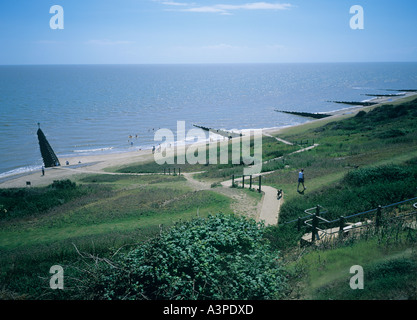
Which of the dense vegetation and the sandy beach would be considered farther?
the sandy beach

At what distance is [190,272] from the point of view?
8.59 m

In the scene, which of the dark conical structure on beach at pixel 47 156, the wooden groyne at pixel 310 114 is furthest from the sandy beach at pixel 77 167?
the wooden groyne at pixel 310 114

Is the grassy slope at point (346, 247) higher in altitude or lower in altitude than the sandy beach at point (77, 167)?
higher

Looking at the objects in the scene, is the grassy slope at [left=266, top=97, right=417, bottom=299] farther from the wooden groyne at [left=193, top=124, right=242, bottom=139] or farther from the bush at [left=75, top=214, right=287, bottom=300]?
the wooden groyne at [left=193, top=124, right=242, bottom=139]

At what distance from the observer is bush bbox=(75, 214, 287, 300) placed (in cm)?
818

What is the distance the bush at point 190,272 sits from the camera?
8.18 meters

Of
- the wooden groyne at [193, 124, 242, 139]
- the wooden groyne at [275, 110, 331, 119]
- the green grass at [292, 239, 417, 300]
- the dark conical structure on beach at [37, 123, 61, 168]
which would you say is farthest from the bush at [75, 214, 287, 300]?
the wooden groyne at [275, 110, 331, 119]

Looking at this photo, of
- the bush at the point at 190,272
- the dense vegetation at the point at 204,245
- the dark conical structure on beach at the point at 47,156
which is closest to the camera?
the bush at the point at 190,272

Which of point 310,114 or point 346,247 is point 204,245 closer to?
point 346,247

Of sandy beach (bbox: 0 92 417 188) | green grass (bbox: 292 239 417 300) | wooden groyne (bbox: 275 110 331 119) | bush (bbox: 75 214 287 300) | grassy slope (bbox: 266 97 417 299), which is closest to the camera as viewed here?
green grass (bbox: 292 239 417 300)

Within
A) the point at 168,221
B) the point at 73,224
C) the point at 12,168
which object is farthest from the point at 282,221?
the point at 12,168

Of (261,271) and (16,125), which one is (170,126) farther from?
(261,271)

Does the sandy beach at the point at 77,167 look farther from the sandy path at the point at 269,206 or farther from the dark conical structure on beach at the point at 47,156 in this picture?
the sandy path at the point at 269,206

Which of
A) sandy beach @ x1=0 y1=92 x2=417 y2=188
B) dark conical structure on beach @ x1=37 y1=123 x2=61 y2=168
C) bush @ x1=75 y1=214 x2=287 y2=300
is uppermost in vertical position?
bush @ x1=75 y1=214 x2=287 y2=300
